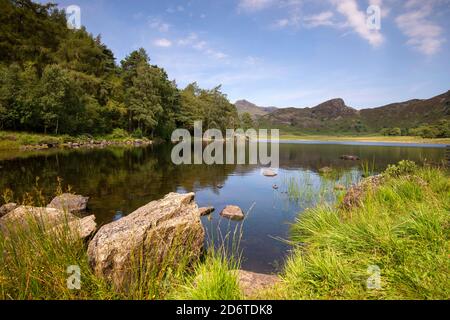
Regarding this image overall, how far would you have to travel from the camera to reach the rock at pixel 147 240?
185 inches

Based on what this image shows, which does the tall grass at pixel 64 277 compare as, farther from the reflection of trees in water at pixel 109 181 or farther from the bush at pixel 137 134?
the bush at pixel 137 134

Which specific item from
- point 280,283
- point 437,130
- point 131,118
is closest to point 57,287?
point 280,283

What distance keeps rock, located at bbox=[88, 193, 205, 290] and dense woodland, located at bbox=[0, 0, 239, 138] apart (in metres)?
42.9

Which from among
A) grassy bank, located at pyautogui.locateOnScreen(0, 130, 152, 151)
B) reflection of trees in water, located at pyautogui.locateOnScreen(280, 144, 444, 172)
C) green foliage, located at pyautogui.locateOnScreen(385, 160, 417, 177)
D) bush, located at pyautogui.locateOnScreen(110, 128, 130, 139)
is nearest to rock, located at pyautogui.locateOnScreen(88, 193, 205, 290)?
green foliage, located at pyautogui.locateOnScreen(385, 160, 417, 177)

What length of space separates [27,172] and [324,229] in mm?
21044

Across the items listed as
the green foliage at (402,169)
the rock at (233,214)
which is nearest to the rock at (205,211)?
the rock at (233,214)

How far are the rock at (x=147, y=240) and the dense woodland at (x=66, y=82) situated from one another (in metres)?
42.9

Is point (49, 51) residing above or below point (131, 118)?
above

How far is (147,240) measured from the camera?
4418 millimetres

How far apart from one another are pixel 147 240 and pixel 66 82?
162ft

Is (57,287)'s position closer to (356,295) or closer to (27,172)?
(356,295)

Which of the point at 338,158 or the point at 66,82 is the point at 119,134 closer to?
the point at 66,82

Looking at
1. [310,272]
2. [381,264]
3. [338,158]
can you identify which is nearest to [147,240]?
[310,272]
